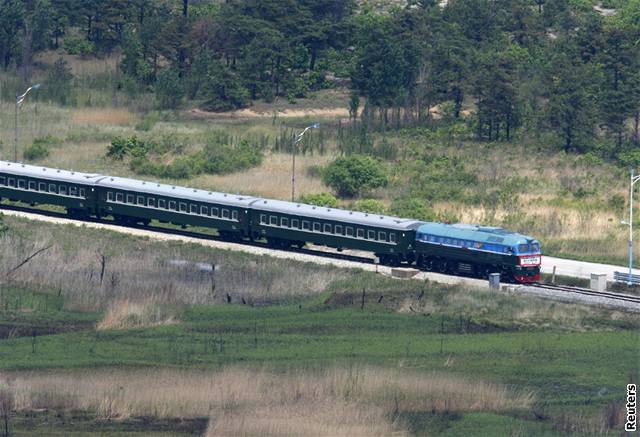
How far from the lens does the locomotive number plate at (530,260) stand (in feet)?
224

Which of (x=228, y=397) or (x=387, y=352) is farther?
(x=387, y=352)

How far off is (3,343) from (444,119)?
7137 centimetres

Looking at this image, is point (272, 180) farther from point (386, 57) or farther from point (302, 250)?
point (386, 57)

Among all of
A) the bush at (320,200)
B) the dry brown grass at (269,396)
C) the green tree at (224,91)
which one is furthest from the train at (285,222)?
the green tree at (224,91)

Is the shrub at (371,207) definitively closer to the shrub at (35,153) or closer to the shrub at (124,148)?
the shrub at (124,148)

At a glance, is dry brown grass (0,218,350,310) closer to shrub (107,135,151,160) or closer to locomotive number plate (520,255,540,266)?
locomotive number plate (520,255,540,266)

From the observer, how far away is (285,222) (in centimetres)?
7719

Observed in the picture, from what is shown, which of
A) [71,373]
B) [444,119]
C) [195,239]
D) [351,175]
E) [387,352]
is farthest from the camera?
[444,119]

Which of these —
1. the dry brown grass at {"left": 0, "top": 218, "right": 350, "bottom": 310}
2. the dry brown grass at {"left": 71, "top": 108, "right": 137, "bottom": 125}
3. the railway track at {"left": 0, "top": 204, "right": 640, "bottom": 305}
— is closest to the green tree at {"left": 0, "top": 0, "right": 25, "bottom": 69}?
the dry brown grass at {"left": 71, "top": 108, "right": 137, "bottom": 125}

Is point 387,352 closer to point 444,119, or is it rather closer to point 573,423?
point 573,423

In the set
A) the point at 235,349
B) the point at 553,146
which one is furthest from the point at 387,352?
the point at 553,146

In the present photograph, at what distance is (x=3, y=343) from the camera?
5841 centimetres

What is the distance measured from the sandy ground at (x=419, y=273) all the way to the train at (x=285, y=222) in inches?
32.5

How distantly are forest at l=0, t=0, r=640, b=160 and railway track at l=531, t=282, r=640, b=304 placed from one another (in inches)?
1605
